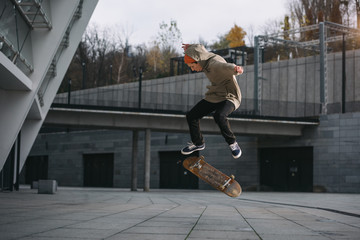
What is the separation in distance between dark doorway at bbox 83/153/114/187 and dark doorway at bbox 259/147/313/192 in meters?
18.4

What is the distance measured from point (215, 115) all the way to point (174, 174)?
132ft

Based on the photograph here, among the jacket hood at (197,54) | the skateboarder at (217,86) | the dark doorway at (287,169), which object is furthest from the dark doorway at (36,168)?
the jacket hood at (197,54)

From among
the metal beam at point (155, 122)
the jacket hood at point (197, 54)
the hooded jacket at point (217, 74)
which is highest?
the jacket hood at point (197, 54)

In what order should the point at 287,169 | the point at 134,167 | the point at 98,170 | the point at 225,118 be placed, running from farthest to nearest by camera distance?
the point at 98,170 < the point at 287,169 < the point at 134,167 < the point at 225,118

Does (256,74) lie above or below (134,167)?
above

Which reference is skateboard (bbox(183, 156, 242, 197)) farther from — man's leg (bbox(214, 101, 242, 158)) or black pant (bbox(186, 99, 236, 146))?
man's leg (bbox(214, 101, 242, 158))

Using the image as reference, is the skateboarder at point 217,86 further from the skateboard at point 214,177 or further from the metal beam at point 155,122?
the metal beam at point 155,122

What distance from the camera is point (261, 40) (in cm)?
4538

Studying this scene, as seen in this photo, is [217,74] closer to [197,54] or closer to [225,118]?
[197,54]

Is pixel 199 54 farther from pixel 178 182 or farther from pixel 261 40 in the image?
pixel 178 182

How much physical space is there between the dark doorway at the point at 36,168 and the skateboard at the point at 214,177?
5099 cm

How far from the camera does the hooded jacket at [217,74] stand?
9750mm

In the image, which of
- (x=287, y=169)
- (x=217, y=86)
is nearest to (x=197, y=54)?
(x=217, y=86)

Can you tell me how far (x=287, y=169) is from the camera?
43094mm
